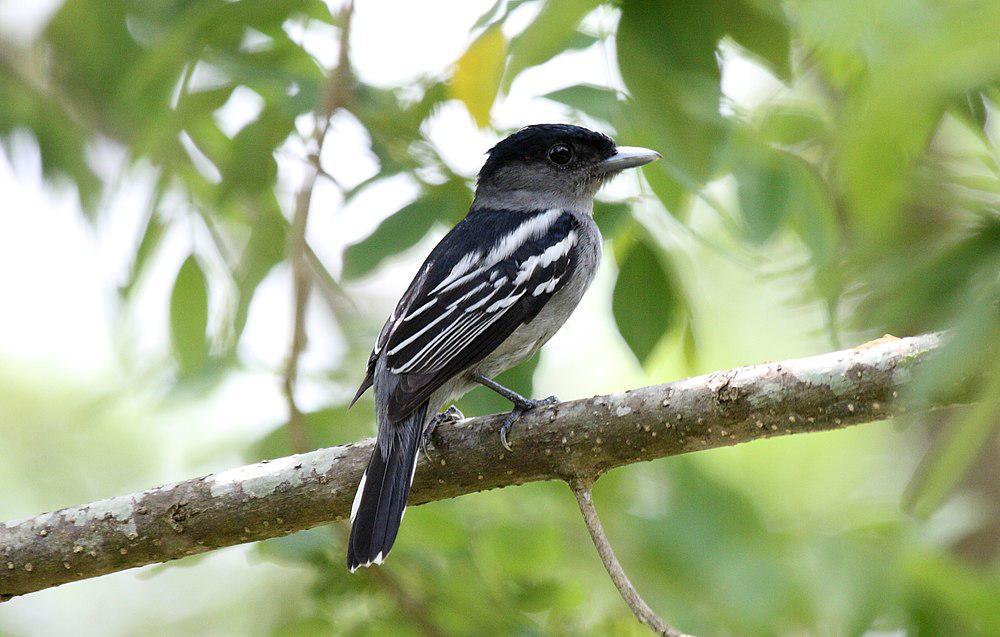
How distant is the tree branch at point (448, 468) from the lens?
299 cm

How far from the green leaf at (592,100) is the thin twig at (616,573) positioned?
3.96ft

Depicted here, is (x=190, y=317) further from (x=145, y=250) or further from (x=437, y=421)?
(x=437, y=421)

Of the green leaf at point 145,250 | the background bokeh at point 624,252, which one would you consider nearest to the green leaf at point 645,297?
the background bokeh at point 624,252

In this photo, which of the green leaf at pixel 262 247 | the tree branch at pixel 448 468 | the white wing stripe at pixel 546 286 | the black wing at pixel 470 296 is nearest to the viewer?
the tree branch at pixel 448 468

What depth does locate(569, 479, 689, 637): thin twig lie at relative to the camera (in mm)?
2693

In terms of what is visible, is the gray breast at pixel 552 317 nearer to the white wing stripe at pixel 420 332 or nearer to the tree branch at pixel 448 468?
the white wing stripe at pixel 420 332

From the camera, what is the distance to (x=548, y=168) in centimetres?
525

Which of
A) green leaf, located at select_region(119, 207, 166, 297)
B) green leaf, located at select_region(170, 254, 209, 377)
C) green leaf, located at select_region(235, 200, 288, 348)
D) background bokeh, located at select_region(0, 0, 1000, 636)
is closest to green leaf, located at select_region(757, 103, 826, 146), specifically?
background bokeh, located at select_region(0, 0, 1000, 636)

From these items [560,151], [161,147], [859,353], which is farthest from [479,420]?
[560,151]

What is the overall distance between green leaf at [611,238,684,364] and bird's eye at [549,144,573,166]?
68.0 inches

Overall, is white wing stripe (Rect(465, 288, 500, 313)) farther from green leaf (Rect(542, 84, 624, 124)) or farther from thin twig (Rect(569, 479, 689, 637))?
thin twig (Rect(569, 479, 689, 637))

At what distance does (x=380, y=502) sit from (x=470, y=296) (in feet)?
3.93

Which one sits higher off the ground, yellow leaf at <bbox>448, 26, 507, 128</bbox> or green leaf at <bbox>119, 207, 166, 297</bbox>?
yellow leaf at <bbox>448, 26, 507, 128</bbox>

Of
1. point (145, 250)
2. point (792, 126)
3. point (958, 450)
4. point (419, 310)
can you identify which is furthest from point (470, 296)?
point (958, 450)
